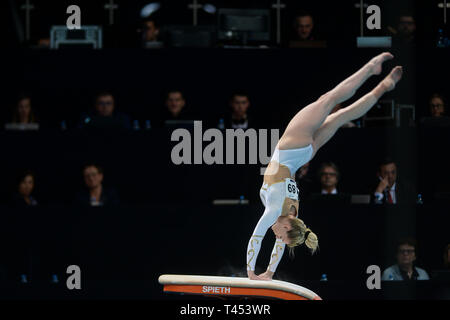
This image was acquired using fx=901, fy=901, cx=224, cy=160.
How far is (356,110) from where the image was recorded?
7.57 m

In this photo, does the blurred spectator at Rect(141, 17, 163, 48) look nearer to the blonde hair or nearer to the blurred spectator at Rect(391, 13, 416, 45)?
the blurred spectator at Rect(391, 13, 416, 45)

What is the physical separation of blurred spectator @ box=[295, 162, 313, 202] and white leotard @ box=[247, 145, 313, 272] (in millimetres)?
887

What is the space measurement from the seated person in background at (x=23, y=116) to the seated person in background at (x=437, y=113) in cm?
379

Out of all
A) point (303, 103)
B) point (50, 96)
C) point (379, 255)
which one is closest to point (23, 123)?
point (50, 96)

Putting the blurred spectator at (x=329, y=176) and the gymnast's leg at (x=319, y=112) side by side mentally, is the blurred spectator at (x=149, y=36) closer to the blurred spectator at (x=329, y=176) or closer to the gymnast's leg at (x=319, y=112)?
the blurred spectator at (x=329, y=176)

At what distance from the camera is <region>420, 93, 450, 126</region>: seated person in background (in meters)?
8.63

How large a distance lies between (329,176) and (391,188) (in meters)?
0.62

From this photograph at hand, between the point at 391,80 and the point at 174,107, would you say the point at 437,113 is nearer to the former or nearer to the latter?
the point at 391,80

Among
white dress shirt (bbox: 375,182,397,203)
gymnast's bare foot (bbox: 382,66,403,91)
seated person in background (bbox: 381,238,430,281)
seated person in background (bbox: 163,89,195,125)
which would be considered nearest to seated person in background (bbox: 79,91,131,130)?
seated person in background (bbox: 163,89,195,125)

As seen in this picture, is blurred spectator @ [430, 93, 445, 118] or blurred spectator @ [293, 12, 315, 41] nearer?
blurred spectator @ [430, 93, 445, 118]

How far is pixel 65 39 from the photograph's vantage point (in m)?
9.29

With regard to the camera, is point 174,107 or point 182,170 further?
point 174,107

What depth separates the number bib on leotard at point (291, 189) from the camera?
292 inches

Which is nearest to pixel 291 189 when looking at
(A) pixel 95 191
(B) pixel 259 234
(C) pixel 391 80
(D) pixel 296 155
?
(D) pixel 296 155
